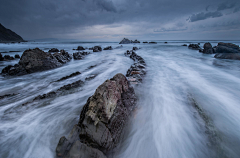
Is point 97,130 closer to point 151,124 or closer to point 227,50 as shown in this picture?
point 151,124

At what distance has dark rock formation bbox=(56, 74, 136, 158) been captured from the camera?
1947 mm

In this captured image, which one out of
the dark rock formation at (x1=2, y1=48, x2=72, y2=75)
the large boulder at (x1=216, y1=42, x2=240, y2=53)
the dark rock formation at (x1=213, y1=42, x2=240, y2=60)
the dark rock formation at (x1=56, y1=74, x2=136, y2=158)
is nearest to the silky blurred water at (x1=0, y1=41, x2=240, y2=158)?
the dark rock formation at (x1=56, y1=74, x2=136, y2=158)

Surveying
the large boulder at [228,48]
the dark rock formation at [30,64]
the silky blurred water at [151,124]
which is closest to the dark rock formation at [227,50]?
the large boulder at [228,48]

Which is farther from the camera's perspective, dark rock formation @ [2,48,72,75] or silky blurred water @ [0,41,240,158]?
dark rock formation @ [2,48,72,75]

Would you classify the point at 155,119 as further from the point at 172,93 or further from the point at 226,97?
the point at 226,97

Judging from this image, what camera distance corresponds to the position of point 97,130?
2.18m

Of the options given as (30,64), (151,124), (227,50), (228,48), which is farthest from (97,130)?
(228,48)

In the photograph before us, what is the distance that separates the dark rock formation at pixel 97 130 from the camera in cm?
195

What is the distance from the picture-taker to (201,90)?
510cm

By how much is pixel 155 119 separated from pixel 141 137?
0.87m

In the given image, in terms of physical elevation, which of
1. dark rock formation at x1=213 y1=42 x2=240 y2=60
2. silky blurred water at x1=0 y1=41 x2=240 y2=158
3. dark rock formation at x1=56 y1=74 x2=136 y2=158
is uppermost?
dark rock formation at x1=213 y1=42 x2=240 y2=60

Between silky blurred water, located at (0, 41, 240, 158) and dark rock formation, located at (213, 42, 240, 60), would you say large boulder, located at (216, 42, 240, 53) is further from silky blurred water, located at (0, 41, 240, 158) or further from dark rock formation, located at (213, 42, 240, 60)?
silky blurred water, located at (0, 41, 240, 158)

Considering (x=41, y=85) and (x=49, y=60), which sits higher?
(x=49, y=60)

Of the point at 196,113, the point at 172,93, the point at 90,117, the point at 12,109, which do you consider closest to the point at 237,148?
the point at 196,113
